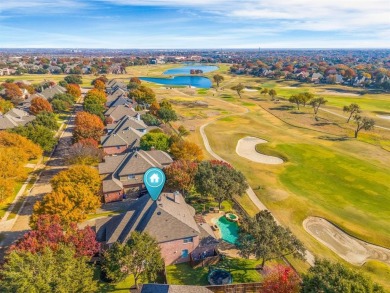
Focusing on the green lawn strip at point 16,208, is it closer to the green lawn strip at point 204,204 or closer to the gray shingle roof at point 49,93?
the green lawn strip at point 204,204

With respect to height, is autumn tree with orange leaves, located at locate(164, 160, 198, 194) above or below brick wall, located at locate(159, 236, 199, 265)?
above

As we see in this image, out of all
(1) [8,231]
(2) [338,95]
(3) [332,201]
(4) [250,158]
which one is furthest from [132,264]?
(2) [338,95]

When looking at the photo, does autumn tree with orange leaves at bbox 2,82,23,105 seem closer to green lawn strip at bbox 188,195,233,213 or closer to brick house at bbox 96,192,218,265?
green lawn strip at bbox 188,195,233,213

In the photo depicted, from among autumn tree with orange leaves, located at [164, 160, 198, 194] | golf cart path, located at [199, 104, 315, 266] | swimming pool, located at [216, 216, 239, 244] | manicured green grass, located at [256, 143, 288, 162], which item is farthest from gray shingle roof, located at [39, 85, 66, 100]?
swimming pool, located at [216, 216, 239, 244]

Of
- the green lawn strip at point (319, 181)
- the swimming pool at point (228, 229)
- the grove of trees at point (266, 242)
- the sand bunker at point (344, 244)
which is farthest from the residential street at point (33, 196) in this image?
the sand bunker at point (344, 244)

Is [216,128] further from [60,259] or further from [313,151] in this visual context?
[60,259]

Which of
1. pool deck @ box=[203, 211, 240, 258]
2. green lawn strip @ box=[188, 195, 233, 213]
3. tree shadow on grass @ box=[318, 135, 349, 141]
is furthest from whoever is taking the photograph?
tree shadow on grass @ box=[318, 135, 349, 141]

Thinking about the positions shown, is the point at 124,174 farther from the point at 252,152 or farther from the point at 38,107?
the point at 38,107
